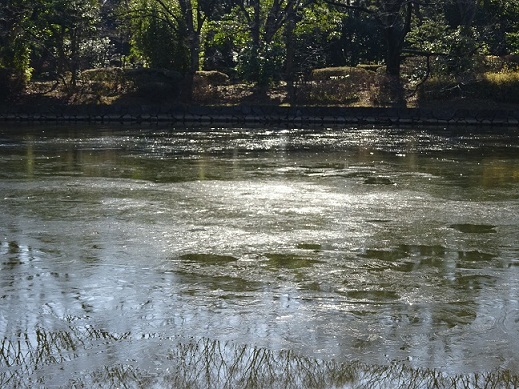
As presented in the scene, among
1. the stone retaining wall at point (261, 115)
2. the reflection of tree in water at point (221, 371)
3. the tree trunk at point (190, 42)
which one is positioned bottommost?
the reflection of tree in water at point (221, 371)

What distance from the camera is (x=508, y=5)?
40438 mm

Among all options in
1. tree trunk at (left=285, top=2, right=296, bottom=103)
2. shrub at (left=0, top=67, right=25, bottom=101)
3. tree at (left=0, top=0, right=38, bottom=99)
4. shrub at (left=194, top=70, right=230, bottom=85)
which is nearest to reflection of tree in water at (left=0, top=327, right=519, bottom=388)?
shrub at (left=0, top=67, right=25, bottom=101)

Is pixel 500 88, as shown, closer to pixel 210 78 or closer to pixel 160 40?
pixel 210 78

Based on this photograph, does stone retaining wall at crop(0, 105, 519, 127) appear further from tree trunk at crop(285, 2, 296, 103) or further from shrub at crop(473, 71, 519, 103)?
tree trunk at crop(285, 2, 296, 103)

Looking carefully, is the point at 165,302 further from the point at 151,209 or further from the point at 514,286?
the point at 151,209

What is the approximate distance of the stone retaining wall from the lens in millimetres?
33812

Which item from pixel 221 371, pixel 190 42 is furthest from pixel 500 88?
pixel 221 371

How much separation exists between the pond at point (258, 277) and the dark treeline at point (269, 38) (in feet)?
68.8

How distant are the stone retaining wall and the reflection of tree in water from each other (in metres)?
28.2

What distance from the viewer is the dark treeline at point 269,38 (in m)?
38.2

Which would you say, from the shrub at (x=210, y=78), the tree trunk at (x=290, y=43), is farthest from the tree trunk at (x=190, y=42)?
the tree trunk at (x=290, y=43)

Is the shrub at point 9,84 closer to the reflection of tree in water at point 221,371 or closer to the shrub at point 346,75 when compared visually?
the shrub at point 346,75

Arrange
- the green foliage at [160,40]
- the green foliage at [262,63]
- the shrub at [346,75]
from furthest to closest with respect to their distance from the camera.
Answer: the green foliage at [160,40], the shrub at [346,75], the green foliage at [262,63]

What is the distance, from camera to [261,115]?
35.1 m
